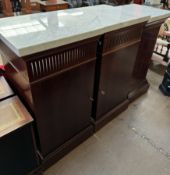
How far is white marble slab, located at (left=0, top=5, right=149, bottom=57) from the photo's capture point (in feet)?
2.92

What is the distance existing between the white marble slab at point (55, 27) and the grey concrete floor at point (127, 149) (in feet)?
3.44

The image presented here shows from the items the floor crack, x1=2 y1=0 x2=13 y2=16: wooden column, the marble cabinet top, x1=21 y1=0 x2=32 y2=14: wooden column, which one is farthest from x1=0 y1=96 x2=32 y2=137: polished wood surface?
x1=21 y1=0 x2=32 y2=14: wooden column

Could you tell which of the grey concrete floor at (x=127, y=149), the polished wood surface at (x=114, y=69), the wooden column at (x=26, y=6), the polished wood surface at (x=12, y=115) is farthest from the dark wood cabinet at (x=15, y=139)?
the wooden column at (x=26, y=6)

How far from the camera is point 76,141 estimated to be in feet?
5.20

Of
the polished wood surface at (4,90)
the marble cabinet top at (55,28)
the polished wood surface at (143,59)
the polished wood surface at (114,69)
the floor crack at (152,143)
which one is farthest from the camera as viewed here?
the polished wood surface at (143,59)

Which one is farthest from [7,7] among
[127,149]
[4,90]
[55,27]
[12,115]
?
[127,149]

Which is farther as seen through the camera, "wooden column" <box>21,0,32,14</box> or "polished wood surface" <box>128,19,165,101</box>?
"wooden column" <box>21,0,32,14</box>

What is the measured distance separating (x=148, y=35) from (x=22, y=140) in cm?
157

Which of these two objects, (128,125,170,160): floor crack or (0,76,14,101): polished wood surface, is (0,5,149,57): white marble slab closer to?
(0,76,14,101): polished wood surface

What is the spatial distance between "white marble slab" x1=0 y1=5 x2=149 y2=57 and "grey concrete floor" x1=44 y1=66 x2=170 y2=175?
1048 mm

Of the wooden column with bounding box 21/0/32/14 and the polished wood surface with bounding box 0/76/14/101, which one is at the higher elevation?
the wooden column with bounding box 21/0/32/14

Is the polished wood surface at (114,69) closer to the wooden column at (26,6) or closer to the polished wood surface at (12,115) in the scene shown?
the polished wood surface at (12,115)

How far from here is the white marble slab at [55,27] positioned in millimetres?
891

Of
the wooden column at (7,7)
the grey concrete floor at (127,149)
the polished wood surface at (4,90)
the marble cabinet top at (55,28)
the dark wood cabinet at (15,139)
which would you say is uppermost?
the marble cabinet top at (55,28)
